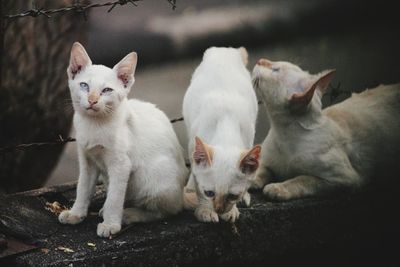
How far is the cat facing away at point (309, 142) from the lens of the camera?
178 inches

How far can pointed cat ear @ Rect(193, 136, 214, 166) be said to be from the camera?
12.4 feet

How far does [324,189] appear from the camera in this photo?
4.56 metres

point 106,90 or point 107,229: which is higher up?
point 106,90

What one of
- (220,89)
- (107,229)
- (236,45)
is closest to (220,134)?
(220,89)

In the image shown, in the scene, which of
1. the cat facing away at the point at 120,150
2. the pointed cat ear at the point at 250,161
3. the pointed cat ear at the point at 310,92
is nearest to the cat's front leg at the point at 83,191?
the cat facing away at the point at 120,150

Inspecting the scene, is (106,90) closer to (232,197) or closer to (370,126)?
(232,197)

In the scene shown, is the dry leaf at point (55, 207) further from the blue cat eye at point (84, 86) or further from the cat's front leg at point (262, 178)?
the cat's front leg at point (262, 178)

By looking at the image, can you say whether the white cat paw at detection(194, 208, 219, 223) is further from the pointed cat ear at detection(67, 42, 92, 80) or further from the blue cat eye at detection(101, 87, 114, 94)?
the pointed cat ear at detection(67, 42, 92, 80)

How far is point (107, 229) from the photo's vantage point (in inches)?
151

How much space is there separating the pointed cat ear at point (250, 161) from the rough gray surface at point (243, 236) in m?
0.49

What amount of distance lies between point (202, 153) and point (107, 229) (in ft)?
2.15

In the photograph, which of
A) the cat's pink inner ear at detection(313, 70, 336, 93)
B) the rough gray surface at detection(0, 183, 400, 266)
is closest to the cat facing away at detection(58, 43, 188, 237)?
the rough gray surface at detection(0, 183, 400, 266)

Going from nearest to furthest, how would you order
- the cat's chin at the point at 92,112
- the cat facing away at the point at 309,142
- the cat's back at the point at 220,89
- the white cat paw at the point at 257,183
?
1. the cat's chin at the point at 92,112
2. the cat's back at the point at 220,89
3. the cat facing away at the point at 309,142
4. the white cat paw at the point at 257,183

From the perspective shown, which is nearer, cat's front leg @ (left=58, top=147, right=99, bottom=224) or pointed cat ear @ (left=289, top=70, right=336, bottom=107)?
cat's front leg @ (left=58, top=147, right=99, bottom=224)
